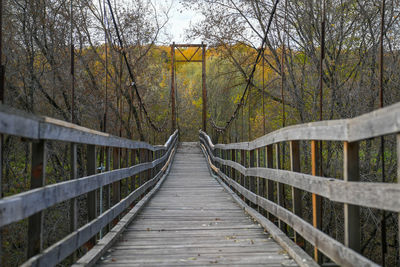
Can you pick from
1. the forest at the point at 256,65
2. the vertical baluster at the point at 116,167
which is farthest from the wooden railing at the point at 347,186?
the forest at the point at 256,65

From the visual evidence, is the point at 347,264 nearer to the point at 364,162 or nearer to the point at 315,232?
the point at 315,232

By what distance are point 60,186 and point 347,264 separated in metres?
1.60

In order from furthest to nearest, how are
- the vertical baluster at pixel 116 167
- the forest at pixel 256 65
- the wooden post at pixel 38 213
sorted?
the forest at pixel 256 65 < the vertical baluster at pixel 116 167 < the wooden post at pixel 38 213

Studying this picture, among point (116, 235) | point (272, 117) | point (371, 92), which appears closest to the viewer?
point (116, 235)

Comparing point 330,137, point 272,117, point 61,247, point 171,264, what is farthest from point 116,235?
point 272,117

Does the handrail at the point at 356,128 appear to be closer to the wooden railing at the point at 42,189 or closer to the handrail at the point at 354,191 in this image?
the handrail at the point at 354,191

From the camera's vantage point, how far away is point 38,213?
2.23 meters

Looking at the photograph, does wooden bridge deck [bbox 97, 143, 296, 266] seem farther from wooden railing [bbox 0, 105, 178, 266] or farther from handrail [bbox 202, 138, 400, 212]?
handrail [bbox 202, 138, 400, 212]

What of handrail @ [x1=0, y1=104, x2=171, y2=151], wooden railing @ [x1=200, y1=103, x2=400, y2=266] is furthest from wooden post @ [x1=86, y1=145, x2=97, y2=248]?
wooden railing @ [x1=200, y1=103, x2=400, y2=266]

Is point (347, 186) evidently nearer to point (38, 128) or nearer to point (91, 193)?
point (38, 128)

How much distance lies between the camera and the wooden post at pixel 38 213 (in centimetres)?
221

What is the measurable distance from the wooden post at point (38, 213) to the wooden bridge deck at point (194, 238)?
88 cm

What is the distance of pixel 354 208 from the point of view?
224 centimetres

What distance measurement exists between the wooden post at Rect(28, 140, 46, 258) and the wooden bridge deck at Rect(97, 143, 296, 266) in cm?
88
